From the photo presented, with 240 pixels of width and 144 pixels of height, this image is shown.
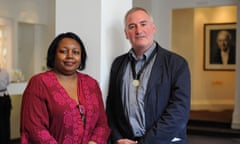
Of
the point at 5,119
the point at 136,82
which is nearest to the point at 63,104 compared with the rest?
the point at 136,82

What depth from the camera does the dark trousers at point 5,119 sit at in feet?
18.7

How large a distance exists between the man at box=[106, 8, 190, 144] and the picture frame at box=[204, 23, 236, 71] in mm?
A: 7376

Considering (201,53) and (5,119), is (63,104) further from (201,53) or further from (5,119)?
(201,53)

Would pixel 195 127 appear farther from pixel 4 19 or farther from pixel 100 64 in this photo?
pixel 100 64

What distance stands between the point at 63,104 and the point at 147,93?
47cm

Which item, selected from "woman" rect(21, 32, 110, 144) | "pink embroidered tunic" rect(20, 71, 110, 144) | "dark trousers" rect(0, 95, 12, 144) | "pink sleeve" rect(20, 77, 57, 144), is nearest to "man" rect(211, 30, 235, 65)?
"dark trousers" rect(0, 95, 12, 144)

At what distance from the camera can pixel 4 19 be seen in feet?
23.4

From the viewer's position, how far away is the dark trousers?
18.7 feet

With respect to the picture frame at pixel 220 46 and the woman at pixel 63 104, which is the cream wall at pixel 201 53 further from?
the woman at pixel 63 104

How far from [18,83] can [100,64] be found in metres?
4.42

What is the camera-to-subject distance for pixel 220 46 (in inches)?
367

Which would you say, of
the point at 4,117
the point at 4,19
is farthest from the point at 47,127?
the point at 4,19

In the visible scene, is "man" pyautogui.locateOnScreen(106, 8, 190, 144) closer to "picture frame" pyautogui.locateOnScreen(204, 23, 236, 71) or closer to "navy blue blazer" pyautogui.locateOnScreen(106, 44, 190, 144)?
"navy blue blazer" pyautogui.locateOnScreen(106, 44, 190, 144)

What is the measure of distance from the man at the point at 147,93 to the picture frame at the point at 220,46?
24.2 feet
